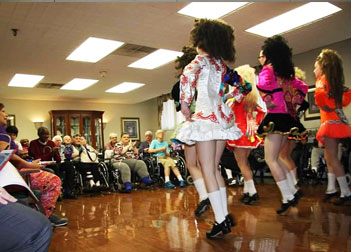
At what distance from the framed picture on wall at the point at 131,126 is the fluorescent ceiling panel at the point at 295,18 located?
23.2ft

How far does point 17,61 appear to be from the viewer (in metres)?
5.98

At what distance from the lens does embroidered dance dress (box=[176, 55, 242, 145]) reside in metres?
2.03

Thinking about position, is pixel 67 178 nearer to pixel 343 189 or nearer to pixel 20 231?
pixel 343 189

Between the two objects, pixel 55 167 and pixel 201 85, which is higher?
pixel 201 85

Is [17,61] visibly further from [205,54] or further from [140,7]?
[205,54]

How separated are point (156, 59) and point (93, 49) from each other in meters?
1.32

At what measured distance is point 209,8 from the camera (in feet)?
14.0

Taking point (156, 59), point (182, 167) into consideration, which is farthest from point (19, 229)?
point (156, 59)

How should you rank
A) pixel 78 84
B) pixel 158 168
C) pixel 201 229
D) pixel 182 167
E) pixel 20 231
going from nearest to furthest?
1. pixel 20 231
2. pixel 201 229
3. pixel 158 168
4. pixel 182 167
5. pixel 78 84

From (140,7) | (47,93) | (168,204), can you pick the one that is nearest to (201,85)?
(168,204)

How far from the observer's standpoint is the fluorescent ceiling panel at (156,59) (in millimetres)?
6098

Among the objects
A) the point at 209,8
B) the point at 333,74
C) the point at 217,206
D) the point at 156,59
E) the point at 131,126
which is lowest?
the point at 217,206

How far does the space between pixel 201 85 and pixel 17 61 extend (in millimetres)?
5014

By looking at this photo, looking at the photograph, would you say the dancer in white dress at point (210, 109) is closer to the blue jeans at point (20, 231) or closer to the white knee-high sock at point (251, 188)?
the white knee-high sock at point (251, 188)
